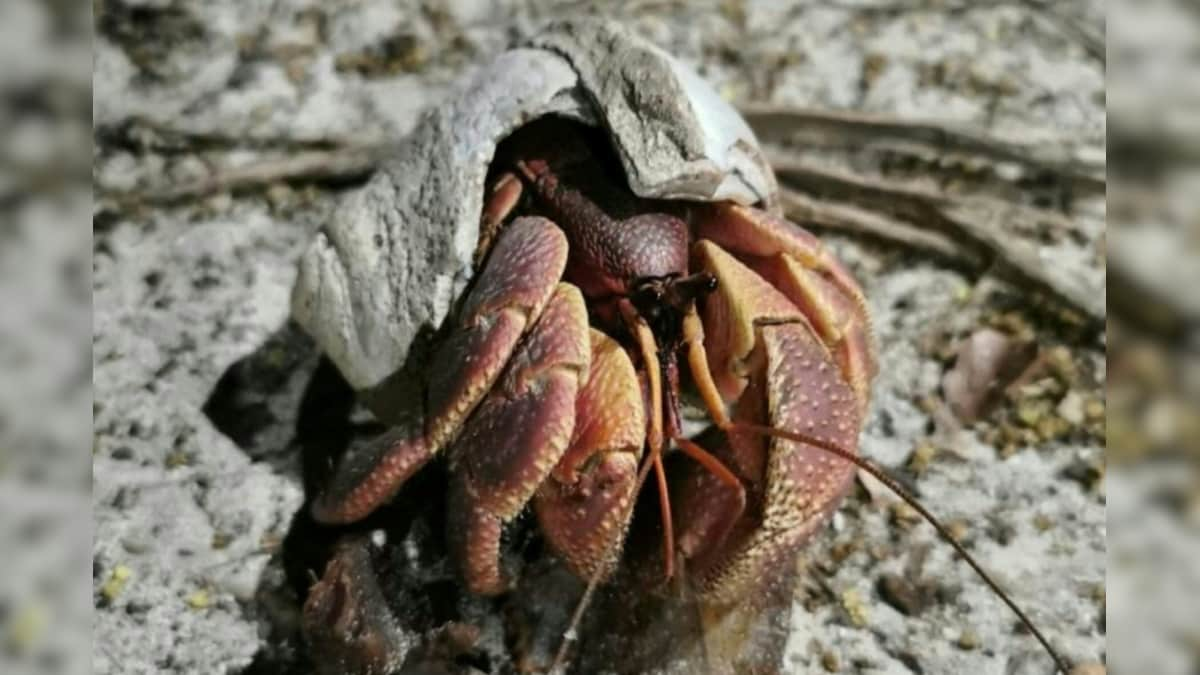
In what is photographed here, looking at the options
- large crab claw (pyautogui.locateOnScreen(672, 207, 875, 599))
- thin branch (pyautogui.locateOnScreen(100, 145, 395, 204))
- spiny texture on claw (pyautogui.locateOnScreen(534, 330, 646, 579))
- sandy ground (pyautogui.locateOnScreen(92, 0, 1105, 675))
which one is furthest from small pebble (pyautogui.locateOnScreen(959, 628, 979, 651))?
thin branch (pyautogui.locateOnScreen(100, 145, 395, 204))

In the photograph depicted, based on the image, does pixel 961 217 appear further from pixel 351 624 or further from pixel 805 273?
pixel 351 624

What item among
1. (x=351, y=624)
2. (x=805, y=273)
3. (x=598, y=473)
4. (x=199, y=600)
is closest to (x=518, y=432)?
(x=598, y=473)

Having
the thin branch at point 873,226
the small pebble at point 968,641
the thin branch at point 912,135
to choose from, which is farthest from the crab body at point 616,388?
the thin branch at point 912,135

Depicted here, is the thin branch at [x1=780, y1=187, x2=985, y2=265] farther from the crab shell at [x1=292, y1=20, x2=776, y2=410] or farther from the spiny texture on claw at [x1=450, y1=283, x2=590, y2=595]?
the spiny texture on claw at [x1=450, y1=283, x2=590, y2=595]

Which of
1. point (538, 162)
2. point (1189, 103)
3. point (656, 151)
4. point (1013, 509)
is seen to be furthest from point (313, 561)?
point (1189, 103)

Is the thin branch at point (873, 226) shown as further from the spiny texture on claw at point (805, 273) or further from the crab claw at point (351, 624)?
the crab claw at point (351, 624)

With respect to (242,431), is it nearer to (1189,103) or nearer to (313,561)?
(313,561)
